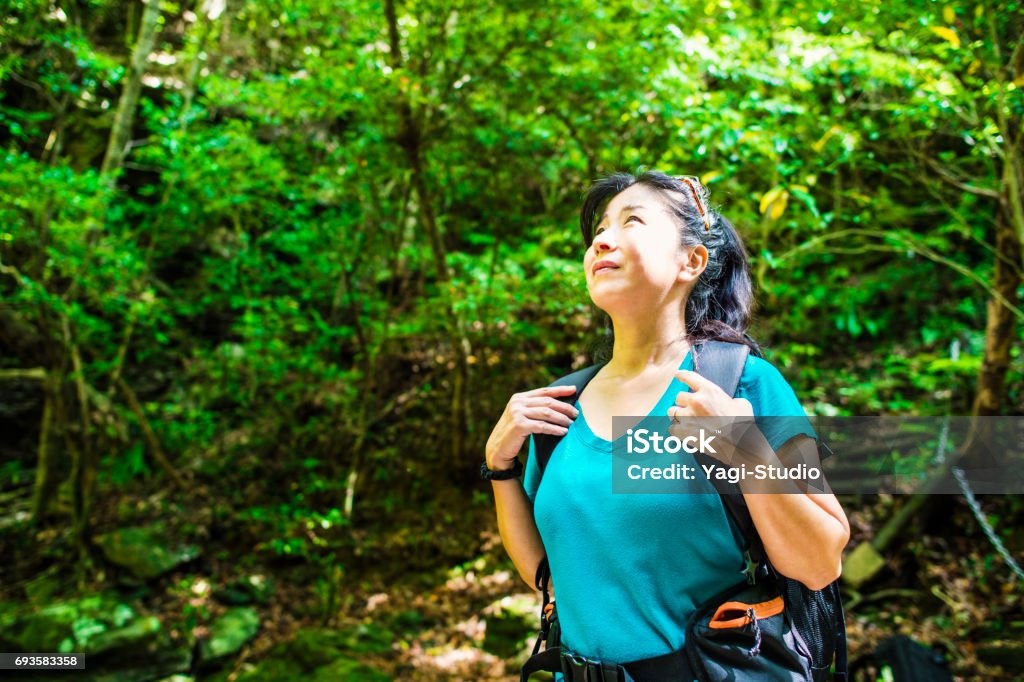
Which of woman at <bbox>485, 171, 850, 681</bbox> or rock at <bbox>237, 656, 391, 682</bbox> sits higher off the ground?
woman at <bbox>485, 171, 850, 681</bbox>

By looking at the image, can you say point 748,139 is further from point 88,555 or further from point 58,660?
point 88,555

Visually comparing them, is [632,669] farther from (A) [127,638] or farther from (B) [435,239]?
(A) [127,638]

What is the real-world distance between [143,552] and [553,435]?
5.57 meters

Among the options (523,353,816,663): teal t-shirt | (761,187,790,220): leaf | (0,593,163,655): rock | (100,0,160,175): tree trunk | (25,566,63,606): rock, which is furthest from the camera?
(100,0,160,175): tree trunk

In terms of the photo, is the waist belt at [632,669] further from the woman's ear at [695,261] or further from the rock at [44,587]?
the rock at [44,587]

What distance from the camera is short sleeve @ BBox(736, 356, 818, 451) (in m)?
1.00

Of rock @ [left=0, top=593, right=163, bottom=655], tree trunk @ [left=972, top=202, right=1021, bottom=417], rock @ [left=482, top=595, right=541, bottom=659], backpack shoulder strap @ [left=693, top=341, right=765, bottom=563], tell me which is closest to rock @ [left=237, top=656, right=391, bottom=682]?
rock @ [left=482, top=595, right=541, bottom=659]

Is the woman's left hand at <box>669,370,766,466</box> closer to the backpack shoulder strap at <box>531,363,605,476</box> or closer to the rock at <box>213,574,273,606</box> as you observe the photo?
the backpack shoulder strap at <box>531,363,605,476</box>

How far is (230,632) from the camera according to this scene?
482 centimetres

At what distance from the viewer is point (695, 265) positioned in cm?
130

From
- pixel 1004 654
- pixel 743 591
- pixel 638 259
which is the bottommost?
pixel 1004 654

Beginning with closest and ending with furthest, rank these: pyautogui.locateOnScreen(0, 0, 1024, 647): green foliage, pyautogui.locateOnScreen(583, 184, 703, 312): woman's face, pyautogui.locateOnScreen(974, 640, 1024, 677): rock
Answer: pyautogui.locateOnScreen(583, 184, 703, 312): woman's face → pyautogui.locateOnScreen(974, 640, 1024, 677): rock → pyautogui.locateOnScreen(0, 0, 1024, 647): green foliage

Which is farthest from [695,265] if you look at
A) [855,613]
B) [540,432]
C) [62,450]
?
[62,450]

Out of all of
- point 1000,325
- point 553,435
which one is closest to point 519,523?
point 553,435
